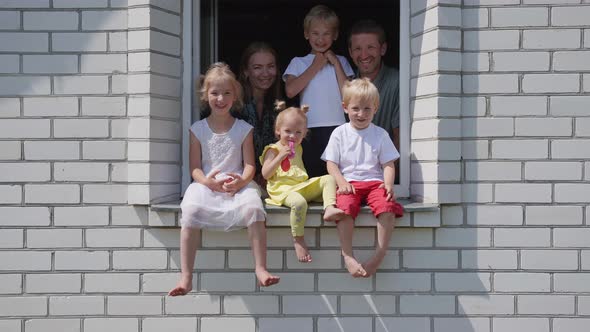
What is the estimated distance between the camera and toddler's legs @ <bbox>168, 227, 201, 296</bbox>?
14.9 feet

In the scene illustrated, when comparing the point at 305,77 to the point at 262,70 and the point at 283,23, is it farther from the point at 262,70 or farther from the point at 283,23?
the point at 283,23

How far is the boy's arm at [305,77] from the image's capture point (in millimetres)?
5297

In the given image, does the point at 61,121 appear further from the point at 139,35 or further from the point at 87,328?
the point at 87,328

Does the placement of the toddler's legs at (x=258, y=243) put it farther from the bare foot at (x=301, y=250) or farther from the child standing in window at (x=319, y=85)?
the child standing in window at (x=319, y=85)

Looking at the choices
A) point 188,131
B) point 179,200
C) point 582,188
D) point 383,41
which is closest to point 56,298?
point 179,200

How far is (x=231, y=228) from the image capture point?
15.2ft

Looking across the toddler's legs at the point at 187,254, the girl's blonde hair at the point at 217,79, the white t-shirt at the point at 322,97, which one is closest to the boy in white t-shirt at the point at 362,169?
the white t-shirt at the point at 322,97

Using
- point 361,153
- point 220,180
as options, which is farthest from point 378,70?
point 220,180

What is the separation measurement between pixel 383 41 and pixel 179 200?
5.15 ft

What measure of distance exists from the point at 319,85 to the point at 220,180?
99 centimetres

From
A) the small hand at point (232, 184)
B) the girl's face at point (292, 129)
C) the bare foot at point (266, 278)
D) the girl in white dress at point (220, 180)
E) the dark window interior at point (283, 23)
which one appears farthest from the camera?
the dark window interior at point (283, 23)

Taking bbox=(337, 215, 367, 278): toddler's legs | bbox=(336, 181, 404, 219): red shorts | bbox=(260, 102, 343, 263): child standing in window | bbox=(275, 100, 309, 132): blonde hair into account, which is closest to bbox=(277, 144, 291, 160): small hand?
bbox=(260, 102, 343, 263): child standing in window

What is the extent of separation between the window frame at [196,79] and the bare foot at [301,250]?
2.30 ft

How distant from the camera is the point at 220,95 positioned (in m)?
4.86
